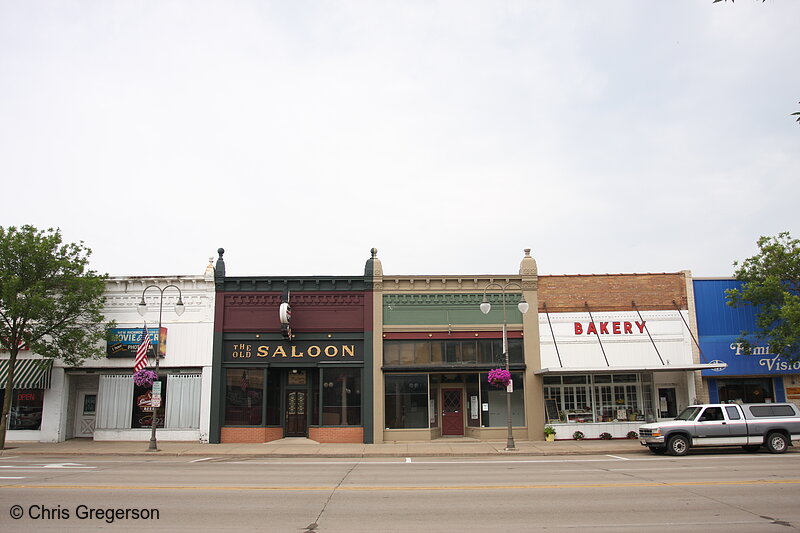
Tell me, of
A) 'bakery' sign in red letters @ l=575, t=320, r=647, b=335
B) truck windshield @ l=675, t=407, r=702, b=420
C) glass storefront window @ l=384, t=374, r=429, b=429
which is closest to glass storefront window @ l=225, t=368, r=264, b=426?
glass storefront window @ l=384, t=374, r=429, b=429

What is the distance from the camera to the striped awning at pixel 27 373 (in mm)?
26797

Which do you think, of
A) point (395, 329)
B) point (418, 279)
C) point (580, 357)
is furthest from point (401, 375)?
point (580, 357)

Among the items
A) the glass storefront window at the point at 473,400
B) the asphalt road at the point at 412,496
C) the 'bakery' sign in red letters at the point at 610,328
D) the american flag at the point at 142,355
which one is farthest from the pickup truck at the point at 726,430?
the american flag at the point at 142,355

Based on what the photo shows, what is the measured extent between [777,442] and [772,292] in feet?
22.9

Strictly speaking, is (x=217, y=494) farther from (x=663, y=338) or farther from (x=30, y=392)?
(x=663, y=338)

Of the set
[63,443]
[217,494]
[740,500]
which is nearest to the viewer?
[740,500]

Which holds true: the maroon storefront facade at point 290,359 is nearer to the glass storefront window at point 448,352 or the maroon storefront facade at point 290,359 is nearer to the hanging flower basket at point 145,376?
the glass storefront window at point 448,352

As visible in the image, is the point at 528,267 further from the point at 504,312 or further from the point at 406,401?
the point at 406,401

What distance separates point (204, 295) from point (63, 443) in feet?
27.7

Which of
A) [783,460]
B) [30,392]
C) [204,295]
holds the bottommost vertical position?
[783,460]

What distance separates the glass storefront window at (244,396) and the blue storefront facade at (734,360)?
19310 mm

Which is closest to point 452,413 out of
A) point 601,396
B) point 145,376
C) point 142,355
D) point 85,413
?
point 601,396

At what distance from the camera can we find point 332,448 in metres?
25.0

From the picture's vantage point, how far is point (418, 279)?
1115 inches
